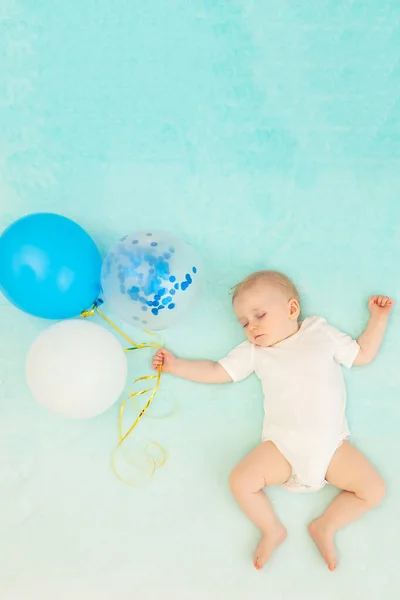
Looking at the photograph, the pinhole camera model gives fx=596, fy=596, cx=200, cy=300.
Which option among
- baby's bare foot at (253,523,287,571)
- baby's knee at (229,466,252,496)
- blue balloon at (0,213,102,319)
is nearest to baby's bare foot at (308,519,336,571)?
baby's bare foot at (253,523,287,571)

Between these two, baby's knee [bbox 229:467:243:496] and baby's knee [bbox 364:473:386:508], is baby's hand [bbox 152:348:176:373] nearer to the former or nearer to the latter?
baby's knee [bbox 229:467:243:496]

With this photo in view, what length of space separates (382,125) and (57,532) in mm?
1631

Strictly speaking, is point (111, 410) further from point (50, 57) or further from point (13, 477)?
point (50, 57)

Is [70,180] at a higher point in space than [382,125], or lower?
lower

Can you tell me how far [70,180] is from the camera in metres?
1.95

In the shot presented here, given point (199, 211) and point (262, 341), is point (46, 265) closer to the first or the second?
point (199, 211)

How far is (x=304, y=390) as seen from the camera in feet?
5.72

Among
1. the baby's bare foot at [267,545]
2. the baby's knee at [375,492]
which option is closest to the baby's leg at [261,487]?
the baby's bare foot at [267,545]

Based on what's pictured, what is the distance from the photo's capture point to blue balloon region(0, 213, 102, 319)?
1614 millimetres

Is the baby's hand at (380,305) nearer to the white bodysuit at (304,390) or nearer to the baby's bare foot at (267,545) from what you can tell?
the white bodysuit at (304,390)

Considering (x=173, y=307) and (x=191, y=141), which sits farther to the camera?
(x=191, y=141)

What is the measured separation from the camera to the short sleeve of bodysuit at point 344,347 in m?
1.80

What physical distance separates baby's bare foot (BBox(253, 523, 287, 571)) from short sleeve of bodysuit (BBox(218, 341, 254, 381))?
46cm

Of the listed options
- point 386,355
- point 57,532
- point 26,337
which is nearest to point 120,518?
point 57,532
